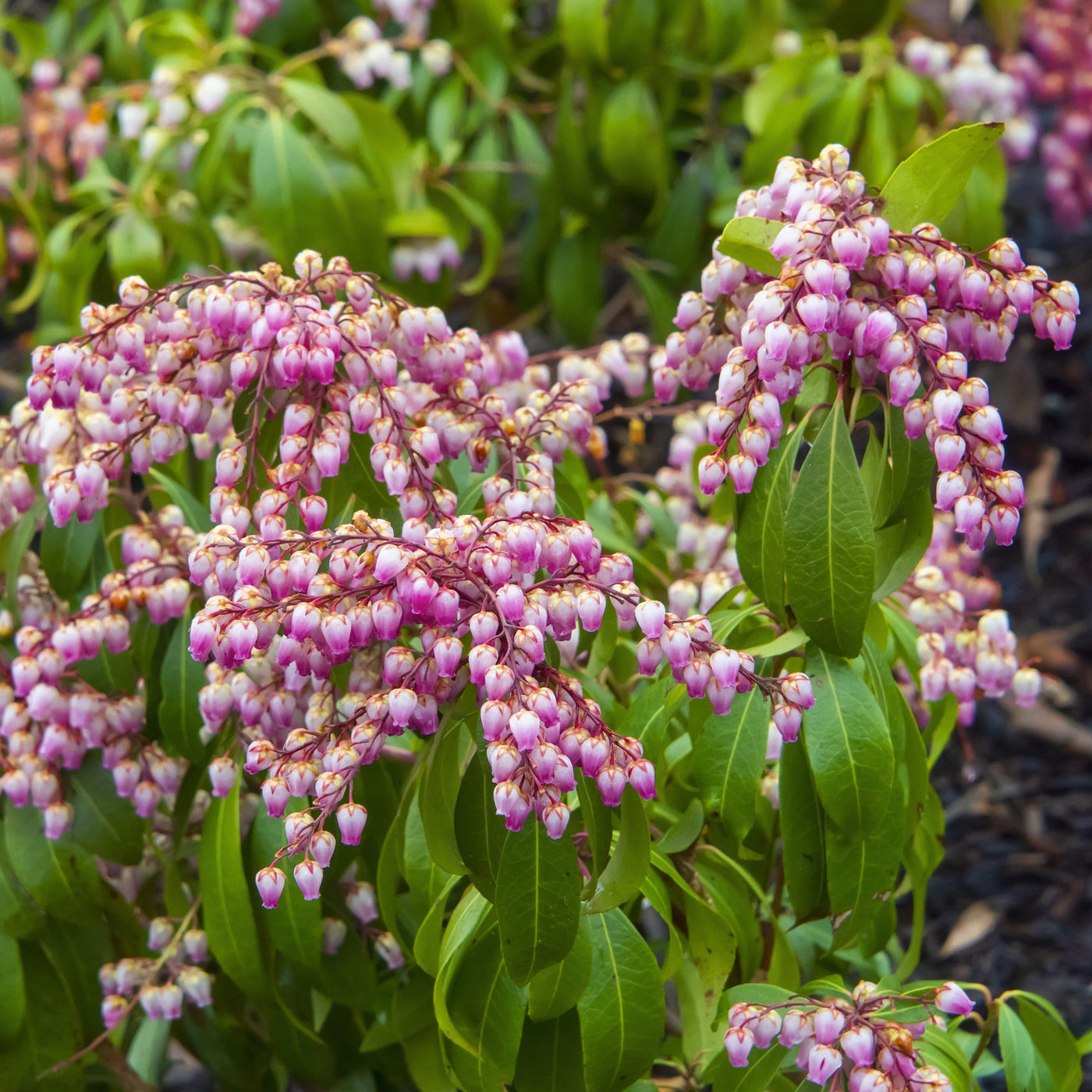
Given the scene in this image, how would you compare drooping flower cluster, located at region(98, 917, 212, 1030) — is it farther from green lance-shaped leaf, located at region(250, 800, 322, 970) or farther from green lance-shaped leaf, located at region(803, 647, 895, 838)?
green lance-shaped leaf, located at region(803, 647, 895, 838)

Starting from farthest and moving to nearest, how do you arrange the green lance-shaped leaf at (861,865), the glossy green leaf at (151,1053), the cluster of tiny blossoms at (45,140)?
the cluster of tiny blossoms at (45,140), the glossy green leaf at (151,1053), the green lance-shaped leaf at (861,865)

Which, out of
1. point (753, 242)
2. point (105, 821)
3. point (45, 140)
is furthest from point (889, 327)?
point (45, 140)

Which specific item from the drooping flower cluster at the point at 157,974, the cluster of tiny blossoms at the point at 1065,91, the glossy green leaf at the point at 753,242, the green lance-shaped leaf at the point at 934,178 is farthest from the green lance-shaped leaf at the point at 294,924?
the cluster of tiny blossoms at the point at 1065,91

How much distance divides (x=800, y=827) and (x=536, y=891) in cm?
34

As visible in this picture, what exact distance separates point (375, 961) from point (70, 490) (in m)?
0.69

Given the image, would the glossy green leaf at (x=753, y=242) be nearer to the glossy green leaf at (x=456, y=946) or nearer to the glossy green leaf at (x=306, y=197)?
the glossy green leaf at (x=456, y=946)

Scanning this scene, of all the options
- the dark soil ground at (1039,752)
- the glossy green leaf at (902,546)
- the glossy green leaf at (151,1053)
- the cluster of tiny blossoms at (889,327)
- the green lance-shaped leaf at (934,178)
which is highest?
the green lance-shaped leaf at (934,178)

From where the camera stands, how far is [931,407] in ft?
3.48

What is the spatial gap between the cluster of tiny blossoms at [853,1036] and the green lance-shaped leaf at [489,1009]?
198 mm

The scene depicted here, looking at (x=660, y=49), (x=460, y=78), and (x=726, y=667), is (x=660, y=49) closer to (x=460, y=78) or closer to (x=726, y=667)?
(x=460, y=78)

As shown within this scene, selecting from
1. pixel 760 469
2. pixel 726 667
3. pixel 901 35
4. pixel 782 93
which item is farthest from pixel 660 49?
pixel 726 667

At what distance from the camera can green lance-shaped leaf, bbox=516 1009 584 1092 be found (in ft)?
3.96

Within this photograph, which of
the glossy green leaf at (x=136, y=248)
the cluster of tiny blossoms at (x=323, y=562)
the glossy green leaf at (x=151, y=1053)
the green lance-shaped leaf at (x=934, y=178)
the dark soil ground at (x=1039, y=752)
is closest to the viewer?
the cluster of tiny blossoms at (x=323, y=562)

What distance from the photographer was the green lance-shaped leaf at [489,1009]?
3.75 feet
